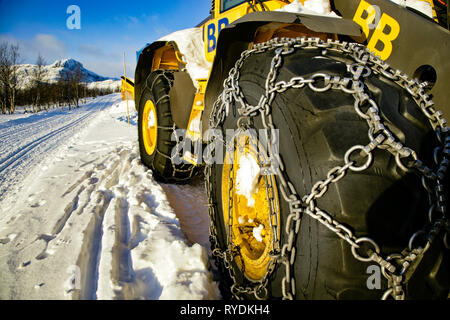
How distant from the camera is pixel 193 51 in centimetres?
260

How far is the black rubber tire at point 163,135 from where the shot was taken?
2805 mm

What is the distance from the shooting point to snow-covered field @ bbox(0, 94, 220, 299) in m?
1.32

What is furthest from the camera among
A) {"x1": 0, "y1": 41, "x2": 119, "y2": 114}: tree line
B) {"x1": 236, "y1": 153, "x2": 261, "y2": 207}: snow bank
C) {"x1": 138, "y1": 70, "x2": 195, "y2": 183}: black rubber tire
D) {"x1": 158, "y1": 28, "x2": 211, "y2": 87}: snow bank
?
{"x1": 0, "y1": 41, "x2": 119, "y2": 114}: tree line

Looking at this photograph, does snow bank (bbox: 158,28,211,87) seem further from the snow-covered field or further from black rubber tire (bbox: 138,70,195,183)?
the snow-covered field

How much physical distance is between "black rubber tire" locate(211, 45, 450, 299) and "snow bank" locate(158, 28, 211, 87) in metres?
1.66

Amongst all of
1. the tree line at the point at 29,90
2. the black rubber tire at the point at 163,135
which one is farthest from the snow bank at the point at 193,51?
the tree line at the point at 29,90

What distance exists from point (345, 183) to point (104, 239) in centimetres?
171

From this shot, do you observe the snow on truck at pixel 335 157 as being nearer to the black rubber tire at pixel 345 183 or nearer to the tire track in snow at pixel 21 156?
the black rubber tire at pixel 345 183

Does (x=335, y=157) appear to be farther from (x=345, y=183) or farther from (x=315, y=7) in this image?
(x=315, y=7)

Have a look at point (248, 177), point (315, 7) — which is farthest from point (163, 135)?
point (315, 7)

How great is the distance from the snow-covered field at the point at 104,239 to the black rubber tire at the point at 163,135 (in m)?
0.16

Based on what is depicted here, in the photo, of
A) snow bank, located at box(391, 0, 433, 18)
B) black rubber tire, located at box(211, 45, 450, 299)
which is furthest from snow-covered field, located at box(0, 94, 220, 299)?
snow bank, located at box(391, 0, 433, 18)
